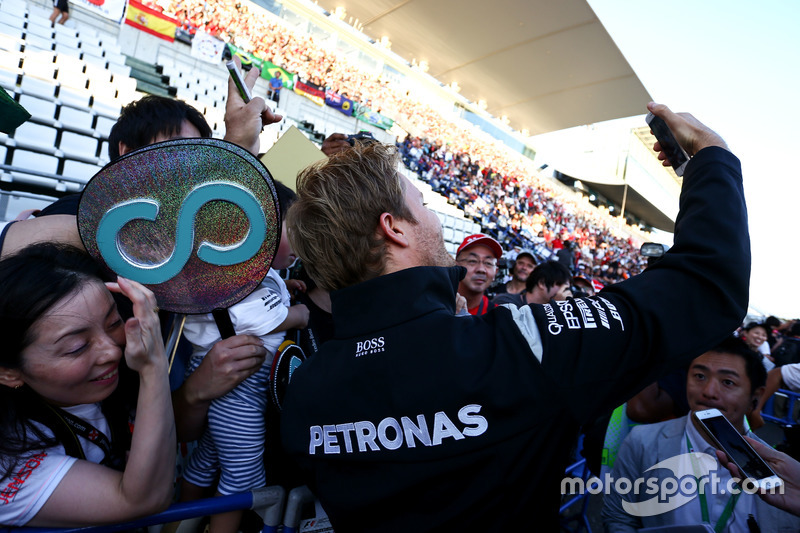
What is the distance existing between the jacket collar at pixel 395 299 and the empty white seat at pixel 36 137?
18.8ft

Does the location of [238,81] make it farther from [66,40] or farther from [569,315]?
[66,40]

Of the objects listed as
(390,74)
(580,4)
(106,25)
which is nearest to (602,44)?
(580,4)

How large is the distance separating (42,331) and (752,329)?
8.32 m

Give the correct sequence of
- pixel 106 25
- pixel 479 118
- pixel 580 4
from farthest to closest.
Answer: pixel 479 118, pixel 580 4, pixel 106 25

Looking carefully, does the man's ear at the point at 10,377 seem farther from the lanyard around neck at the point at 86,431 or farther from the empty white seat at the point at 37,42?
the empty white seat at the point at 37,42

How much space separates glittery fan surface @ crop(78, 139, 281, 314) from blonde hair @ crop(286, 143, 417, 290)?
116 mm

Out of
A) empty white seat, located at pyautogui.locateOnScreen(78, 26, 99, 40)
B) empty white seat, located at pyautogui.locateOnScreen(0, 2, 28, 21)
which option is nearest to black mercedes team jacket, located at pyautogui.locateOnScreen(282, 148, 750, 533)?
empty white seat, located at pyautogui.locateOnScreen(0, 2, 28, 21)

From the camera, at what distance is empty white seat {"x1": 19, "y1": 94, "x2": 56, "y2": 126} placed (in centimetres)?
Answer: 520

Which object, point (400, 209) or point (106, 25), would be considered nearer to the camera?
point (400, 209)

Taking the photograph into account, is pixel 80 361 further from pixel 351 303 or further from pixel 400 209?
pixel 400 209

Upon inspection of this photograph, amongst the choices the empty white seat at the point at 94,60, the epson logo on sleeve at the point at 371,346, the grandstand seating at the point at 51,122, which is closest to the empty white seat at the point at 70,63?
the grandstand seating at the point at 51,122

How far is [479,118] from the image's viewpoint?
94.0 feet

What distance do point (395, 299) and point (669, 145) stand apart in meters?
0.83

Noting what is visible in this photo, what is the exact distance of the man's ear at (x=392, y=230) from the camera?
1.01 metres
